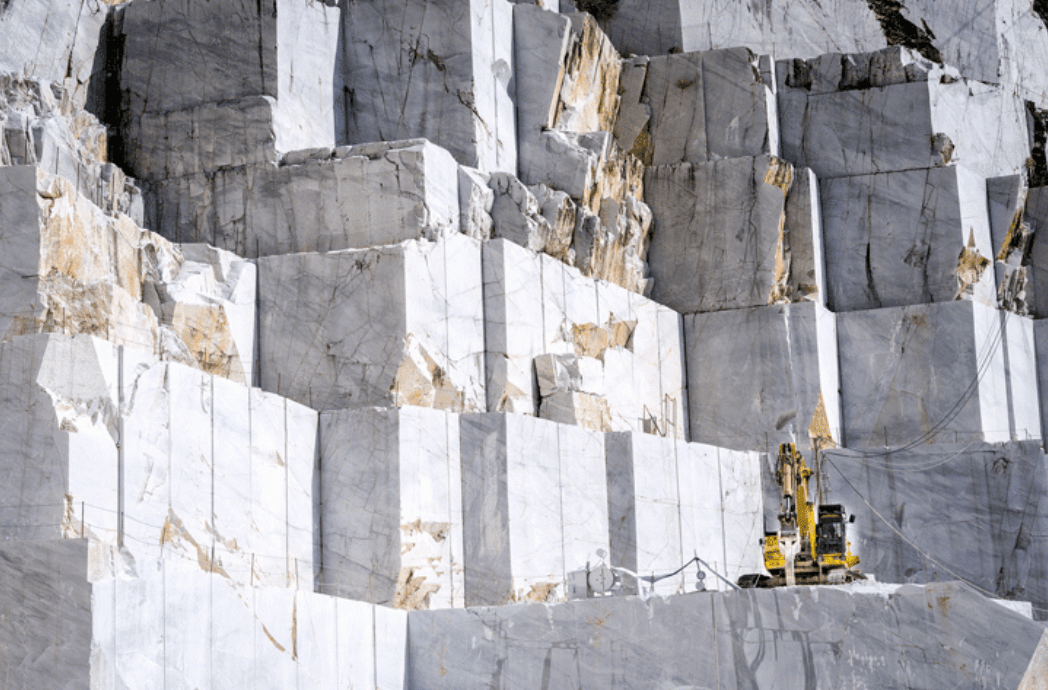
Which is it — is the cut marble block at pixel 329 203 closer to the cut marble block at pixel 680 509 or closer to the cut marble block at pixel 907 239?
the cut marble block at pixel 680 509

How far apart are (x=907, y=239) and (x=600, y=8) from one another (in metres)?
9.45

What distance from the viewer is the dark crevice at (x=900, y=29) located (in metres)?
43.1

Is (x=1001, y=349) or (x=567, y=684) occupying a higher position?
(x=1001, y=349)

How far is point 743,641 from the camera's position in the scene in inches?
1012

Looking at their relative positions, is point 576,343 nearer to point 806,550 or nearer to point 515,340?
point 515,340

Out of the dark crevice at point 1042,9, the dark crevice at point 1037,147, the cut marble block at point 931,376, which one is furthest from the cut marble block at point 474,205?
the dark crevice at point 1042,9

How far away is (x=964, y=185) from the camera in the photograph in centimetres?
3944

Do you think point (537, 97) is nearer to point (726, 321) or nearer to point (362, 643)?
point (726, 321)

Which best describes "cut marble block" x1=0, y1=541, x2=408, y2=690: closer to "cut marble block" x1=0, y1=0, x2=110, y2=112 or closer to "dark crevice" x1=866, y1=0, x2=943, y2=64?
"cut marble block" x1=0, y1=0, x2=110, y2=112

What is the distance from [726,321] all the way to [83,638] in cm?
2048

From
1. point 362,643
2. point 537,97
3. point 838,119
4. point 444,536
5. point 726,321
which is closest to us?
point 362,643

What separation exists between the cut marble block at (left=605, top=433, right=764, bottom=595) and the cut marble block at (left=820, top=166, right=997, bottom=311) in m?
6.53

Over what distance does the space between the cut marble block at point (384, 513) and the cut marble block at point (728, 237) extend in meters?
11.4

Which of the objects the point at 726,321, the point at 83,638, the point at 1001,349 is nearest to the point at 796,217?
the point at 726,321
